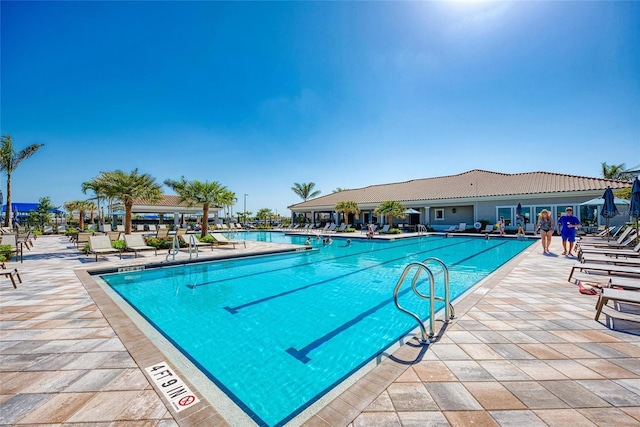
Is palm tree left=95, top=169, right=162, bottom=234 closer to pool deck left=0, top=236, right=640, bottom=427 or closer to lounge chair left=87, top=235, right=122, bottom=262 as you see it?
lounge chair left=87, top=235, right=122, bottom=262

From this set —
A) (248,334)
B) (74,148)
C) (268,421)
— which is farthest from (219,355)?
(74,148)

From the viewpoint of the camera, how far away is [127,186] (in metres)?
13.7

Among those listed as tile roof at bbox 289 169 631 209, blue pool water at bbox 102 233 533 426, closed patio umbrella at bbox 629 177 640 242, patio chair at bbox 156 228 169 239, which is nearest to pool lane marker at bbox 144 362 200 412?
blue pool water at bbox 102 233 533 426

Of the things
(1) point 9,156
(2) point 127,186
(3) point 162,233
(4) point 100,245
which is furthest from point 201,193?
(1) point 9,156

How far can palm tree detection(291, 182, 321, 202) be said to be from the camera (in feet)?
143

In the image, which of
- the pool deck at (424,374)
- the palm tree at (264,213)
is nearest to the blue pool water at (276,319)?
the pool deck at (424,374)

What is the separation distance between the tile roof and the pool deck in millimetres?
20023

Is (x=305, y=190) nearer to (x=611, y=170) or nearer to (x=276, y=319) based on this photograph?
(x=611, y=170)

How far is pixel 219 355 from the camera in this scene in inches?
148

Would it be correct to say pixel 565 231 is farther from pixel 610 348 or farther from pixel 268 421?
pixel 268 421

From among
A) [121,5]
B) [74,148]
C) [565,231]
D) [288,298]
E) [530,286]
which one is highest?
[121,5]

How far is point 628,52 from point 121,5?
17.9 meters

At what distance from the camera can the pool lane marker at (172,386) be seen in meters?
2.15

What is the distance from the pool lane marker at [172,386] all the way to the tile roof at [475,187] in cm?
2409
